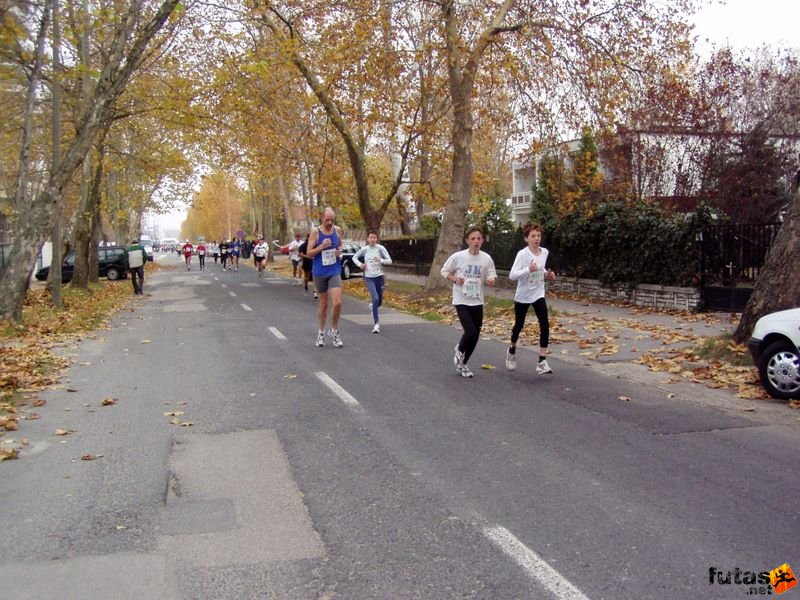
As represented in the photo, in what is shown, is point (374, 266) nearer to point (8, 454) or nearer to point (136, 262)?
point (8, 454)

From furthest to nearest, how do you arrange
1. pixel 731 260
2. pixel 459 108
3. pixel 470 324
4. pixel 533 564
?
pixel 459 108
pixel 731 260
pixel 470 324
pixel 533 564

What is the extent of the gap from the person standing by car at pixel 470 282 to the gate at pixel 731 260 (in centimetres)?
798

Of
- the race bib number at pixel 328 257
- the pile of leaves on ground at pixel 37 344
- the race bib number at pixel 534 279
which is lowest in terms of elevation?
the pile of leaves on ground at pixel 37 344

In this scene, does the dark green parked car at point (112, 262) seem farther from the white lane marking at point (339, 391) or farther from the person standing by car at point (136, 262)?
the white lane marking at point (339, 391)

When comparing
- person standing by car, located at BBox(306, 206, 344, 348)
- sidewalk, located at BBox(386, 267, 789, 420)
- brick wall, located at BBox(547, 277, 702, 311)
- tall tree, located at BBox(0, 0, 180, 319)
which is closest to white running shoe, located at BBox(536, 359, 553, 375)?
sidewalk, located at BBox(386, 267, 789, 420)

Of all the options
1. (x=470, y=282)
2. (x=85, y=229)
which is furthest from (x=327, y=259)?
(x=85, y=229)

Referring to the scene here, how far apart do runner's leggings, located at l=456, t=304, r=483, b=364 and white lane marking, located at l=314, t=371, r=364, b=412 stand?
1668 millimetres

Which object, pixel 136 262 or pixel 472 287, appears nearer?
pixel 472 287

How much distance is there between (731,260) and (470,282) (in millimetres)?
8557

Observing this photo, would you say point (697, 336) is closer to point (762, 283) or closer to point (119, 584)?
point (762, 283)

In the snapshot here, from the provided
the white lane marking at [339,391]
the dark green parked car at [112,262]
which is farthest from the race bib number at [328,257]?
the dark green parked car at [112,262]

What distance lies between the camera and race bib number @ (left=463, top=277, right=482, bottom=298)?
9.05m

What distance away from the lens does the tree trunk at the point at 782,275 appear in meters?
9.23

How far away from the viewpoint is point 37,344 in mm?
12453
